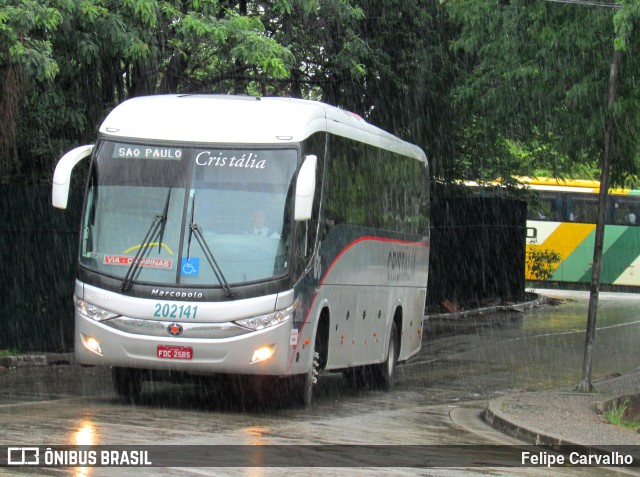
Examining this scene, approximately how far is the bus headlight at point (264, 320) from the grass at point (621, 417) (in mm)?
3841

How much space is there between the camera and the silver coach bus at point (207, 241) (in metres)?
12.1

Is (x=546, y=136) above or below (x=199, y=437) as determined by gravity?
above

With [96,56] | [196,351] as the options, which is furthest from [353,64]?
[196,351]

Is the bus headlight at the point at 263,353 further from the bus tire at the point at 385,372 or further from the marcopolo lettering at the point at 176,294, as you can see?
the bus tire at the point at 385,372

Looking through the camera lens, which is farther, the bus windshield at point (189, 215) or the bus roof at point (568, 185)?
the bus roof at point (568, 185)

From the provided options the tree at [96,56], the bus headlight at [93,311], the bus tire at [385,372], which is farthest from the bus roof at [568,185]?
the bus headlight at [93,311]

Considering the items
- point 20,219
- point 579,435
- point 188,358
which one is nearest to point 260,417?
point 188,358

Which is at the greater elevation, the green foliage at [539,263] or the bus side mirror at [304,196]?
the bus side mirror at [304,196]

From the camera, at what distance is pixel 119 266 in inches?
488

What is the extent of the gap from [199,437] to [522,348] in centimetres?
1408

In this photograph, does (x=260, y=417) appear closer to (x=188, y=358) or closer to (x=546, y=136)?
(x=188, y=358)

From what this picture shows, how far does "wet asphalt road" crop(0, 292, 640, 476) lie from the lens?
33.2 ft

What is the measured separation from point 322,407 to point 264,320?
89.3 inches

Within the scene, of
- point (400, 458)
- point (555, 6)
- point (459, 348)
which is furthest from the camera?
point (459, 348)
